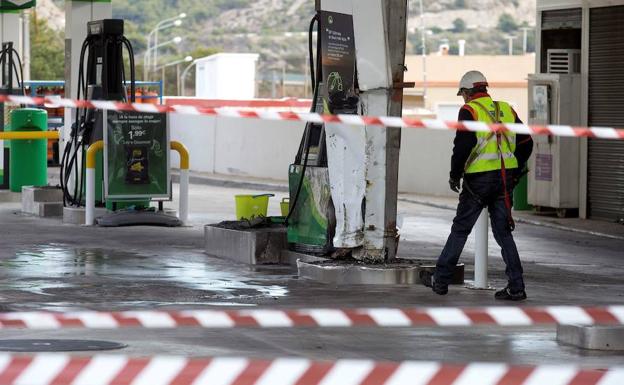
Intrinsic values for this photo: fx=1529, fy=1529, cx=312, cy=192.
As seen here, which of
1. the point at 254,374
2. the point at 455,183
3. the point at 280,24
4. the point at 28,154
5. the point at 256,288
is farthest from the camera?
the point at 280,24

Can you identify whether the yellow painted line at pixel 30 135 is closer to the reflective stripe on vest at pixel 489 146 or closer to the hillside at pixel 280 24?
the reflective stripe on vest at pixel 489 146

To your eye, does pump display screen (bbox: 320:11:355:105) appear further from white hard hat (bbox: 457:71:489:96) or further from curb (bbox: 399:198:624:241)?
curb (bbox: 399:198:624:241)

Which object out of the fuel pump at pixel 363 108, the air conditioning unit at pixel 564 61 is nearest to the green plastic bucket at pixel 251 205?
the fuel pump at pixel 363 108

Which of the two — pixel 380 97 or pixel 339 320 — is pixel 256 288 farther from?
pixel 339 320

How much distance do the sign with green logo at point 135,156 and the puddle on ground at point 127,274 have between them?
8.19 ft

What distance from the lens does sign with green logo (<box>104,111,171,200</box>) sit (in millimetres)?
17922

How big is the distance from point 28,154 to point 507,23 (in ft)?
442

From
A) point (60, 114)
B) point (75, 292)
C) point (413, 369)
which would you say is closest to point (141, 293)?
point (75, 292)

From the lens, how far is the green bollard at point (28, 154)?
22.1 meters

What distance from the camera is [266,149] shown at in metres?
28.8

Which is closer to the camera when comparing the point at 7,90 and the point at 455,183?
the point at 455,183

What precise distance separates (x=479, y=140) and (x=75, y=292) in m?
3.37

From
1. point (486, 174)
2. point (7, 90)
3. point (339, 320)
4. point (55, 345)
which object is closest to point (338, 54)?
point (486, 174)

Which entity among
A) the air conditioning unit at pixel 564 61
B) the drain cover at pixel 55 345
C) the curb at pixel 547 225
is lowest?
the curb at pixel 547 225
